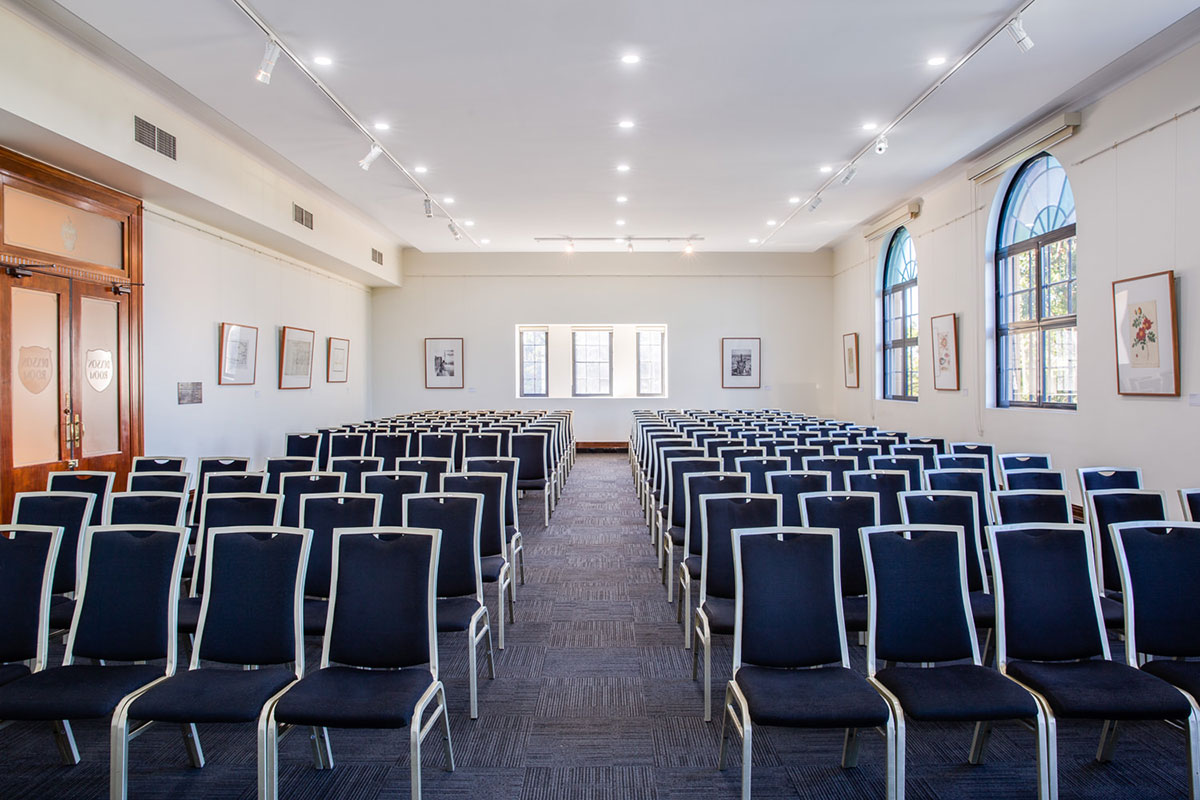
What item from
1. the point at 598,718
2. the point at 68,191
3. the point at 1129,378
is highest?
the point at 68,191

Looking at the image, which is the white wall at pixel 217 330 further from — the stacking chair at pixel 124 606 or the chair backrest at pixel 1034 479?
the chair backrest at pixel 1034 479

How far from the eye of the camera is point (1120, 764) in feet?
8.73

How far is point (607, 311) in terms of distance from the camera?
15.1m

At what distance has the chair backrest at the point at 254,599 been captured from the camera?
2635mm

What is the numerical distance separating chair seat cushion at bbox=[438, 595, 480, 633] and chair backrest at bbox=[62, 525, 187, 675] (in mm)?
1037

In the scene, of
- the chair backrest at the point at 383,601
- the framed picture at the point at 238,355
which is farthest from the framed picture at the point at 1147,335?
the framed picture at the point at 238,355

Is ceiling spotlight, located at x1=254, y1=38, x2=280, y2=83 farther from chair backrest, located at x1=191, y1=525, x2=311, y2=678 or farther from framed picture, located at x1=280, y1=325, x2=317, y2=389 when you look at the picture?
framed picture, located at x1=280, y1=325, x2=317, y2=389

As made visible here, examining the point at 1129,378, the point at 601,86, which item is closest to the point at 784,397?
the point at 1129,378

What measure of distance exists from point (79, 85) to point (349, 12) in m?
2.64

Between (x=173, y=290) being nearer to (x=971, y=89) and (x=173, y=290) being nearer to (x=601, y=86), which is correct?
(x=601, y=86)

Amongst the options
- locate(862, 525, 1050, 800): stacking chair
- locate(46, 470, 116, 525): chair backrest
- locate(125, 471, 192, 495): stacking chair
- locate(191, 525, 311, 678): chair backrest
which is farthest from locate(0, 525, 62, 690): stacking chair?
locate(862, 525, 1050, 800): stacking chair

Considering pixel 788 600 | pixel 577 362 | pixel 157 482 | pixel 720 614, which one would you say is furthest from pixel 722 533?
pixel 577 362

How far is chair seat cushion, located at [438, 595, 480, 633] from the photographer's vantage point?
308 centimetres

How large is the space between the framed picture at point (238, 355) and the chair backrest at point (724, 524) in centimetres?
777
